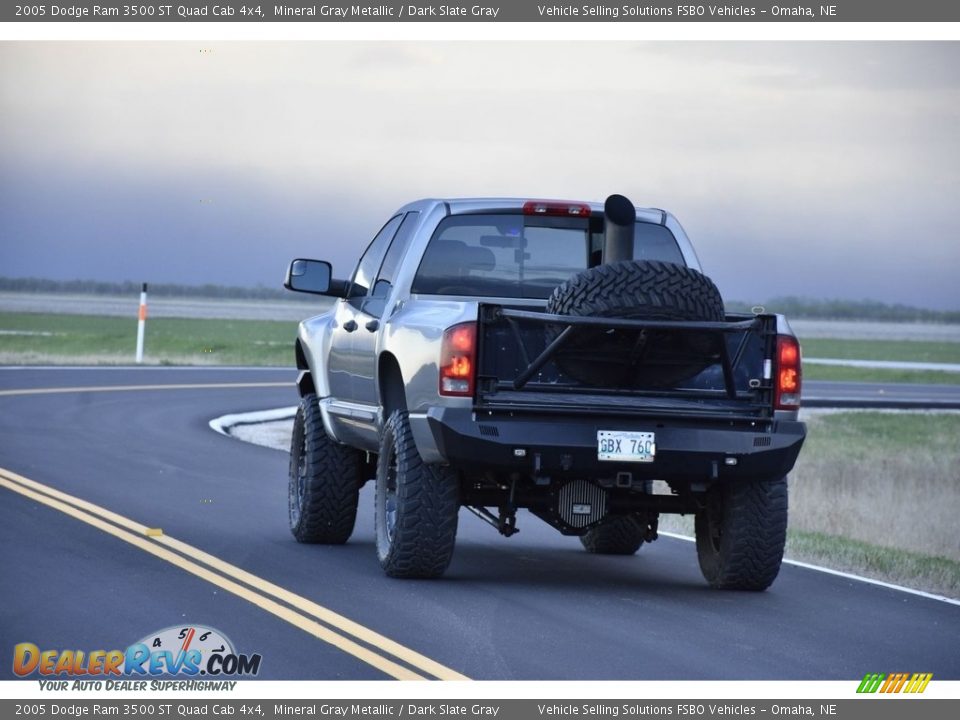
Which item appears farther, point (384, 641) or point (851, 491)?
point (851, 491)

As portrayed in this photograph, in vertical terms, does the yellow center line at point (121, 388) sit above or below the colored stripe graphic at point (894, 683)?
below

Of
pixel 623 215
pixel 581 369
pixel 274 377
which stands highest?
pixel 623 215

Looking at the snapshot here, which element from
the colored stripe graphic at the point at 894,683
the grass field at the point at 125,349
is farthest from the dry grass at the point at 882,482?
the grass field at the point at 125,349

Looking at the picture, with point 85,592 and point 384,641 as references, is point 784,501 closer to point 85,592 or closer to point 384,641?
point 384,641

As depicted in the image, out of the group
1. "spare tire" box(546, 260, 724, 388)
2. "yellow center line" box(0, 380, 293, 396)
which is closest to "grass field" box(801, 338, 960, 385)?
"yellow center line" box(0, 380, 293, 396)

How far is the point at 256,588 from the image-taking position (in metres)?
9.86

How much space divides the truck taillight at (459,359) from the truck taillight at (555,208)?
176 centimetres

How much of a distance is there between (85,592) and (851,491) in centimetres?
1262

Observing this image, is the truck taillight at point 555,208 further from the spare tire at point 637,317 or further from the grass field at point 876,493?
the grass field at point 876,493

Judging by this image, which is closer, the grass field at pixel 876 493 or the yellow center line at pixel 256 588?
the yellow center line at pixel 256 588

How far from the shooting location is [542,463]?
9523 millimetres

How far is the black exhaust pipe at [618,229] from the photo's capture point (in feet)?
33.7

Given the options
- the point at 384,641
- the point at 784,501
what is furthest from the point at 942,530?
the point at 384,641

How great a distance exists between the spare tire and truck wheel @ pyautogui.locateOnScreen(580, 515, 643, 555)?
2.75m
